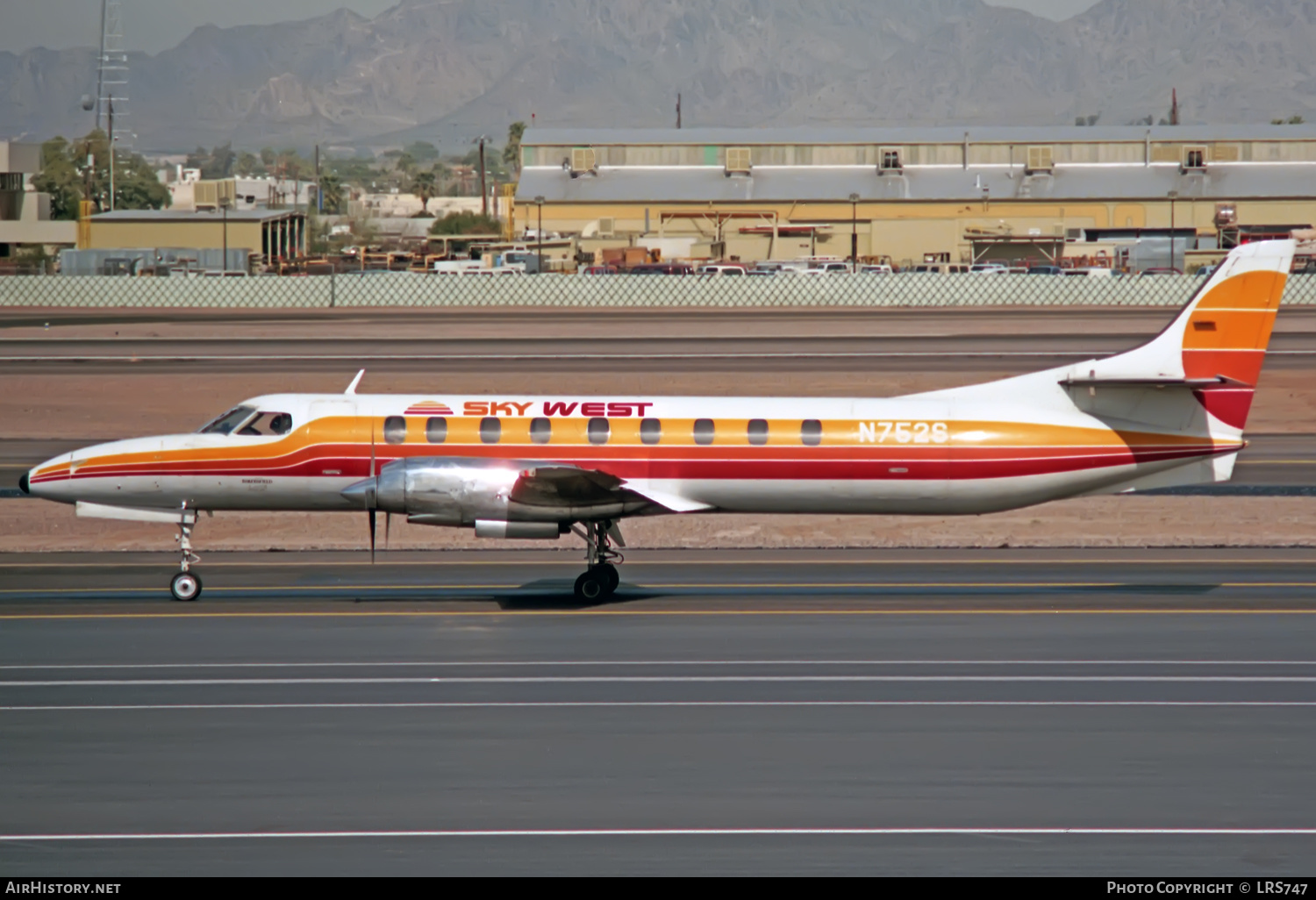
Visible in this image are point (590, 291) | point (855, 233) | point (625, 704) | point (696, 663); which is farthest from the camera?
point (855, 233)

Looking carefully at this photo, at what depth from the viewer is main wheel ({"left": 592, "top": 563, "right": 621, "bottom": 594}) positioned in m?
22.6

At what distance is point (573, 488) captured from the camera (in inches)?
853

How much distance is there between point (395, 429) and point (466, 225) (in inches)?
5597

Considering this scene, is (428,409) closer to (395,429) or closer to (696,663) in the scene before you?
(395,429)

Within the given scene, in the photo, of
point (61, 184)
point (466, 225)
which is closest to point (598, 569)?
point (466, 225)

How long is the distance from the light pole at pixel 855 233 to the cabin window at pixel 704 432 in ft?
218

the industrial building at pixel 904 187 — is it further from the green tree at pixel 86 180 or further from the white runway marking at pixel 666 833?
the white runway marking at pixel 666 833

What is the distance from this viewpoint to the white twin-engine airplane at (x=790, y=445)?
22.6 metres

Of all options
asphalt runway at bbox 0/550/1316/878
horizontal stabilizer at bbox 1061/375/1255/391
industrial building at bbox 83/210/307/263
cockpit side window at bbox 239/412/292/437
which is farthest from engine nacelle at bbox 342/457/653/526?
industrial building at bbox 83/210/307/263

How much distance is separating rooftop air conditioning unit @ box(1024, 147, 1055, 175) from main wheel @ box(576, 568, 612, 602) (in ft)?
332

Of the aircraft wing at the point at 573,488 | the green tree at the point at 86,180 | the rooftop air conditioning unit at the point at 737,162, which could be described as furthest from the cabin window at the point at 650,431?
the green tree at the point at 86,180

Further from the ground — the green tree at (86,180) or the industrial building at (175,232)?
the green tree at (86,180)

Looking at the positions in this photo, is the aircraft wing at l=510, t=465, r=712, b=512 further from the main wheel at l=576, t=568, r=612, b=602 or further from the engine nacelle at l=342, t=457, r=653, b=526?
the main wheel at l=576, t=568, r=612, b=602
